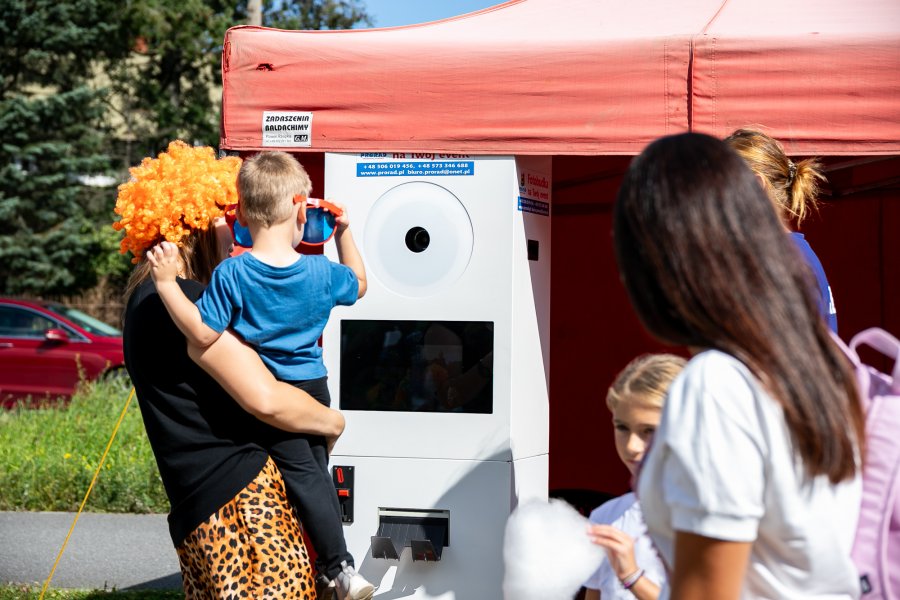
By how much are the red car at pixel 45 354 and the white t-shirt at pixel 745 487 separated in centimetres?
1124

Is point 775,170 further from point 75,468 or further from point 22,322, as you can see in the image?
point 22,322

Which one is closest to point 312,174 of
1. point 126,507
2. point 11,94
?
point 126,507

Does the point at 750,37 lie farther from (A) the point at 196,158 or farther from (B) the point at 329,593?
(B) the point at 329,593

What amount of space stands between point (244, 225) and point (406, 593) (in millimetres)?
1402

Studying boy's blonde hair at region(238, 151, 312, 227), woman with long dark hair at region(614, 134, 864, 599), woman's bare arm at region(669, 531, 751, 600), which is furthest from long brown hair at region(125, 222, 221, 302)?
woman's bare arm at region(669, 531, 751, 600)

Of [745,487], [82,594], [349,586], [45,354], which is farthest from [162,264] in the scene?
[45,354]

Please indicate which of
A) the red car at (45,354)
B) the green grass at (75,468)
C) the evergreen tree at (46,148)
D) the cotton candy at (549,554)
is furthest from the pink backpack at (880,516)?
the evergreen tree at (46,148)

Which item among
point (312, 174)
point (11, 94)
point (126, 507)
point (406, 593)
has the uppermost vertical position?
point (11, 94)

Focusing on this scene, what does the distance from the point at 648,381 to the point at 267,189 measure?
1007 millimetres

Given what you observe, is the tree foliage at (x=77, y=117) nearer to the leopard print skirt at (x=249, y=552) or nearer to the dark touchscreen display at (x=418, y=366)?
the dark touchscreen display at (x=418, y=366)

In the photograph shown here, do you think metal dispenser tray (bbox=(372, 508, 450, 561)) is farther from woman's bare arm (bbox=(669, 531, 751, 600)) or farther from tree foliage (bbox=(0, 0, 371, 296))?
tree foliage (bbox=(0, 0, 371, 296))

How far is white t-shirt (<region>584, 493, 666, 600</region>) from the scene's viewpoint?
2.21 m

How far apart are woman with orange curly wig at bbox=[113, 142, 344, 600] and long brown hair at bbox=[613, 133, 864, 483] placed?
1352 mm

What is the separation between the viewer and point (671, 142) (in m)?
1.30
